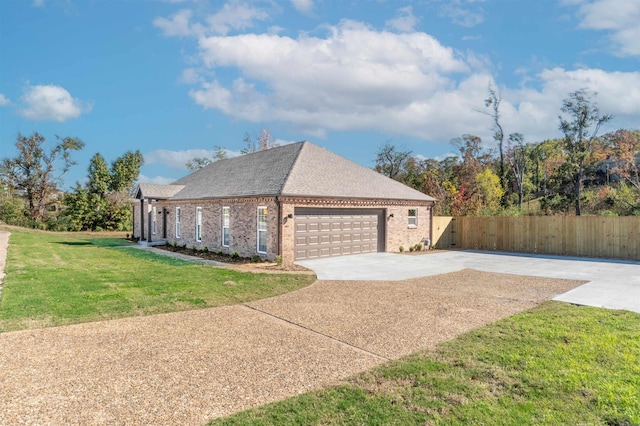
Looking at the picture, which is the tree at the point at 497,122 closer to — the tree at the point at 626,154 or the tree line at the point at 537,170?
the tree line at the point at 537,170

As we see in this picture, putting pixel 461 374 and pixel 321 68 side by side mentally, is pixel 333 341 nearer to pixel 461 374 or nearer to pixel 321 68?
pixel 461 374

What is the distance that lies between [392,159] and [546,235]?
76.3 feet

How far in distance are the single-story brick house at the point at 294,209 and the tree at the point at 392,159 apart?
66.3 feet

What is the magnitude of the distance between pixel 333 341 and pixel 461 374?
197 cm

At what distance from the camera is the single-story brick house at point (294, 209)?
1534 centimetres

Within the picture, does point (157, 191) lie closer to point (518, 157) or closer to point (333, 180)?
point (333, 180)

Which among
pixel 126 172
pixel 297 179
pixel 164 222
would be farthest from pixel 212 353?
pixel 126 172

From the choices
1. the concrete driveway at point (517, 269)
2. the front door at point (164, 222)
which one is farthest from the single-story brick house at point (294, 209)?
the concrete driveway at point (517, 269)

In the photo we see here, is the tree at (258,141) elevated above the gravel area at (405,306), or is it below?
above

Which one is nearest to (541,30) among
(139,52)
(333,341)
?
(333,341)

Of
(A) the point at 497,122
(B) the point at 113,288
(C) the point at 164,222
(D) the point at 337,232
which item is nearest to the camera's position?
(B) the point at 113,288

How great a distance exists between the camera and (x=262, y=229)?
15.7 metres

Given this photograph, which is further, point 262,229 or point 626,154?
point 626,154

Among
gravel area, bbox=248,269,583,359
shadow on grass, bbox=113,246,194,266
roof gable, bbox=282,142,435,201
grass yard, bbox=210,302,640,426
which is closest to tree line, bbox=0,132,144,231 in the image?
shadow on grass, bbox=113,246,194,266
